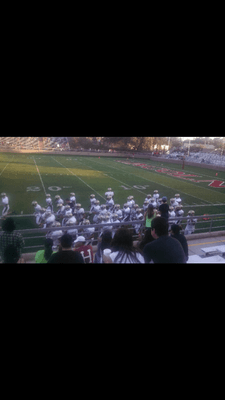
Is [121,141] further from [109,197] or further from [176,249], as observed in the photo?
[176,249]

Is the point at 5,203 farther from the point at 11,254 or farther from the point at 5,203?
the point at 11,254

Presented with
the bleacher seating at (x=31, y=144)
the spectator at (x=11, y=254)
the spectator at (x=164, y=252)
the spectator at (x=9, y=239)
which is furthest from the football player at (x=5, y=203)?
the bleacher seating at (x=31, y=144)

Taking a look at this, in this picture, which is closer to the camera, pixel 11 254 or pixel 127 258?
pixel 127 258

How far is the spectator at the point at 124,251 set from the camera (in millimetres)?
1779

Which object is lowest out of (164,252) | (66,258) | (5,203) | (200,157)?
(5,203)

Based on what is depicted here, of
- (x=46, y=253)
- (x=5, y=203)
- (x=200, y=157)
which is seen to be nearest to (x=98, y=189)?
(x=5, y=203)

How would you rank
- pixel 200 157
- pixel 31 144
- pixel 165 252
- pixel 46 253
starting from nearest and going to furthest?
pixel 165 252 < pixel 46 253 < pixel 200 157 < pixel 31 144

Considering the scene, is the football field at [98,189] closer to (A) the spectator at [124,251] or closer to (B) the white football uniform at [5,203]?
(B) the white football uniform at [5,203]

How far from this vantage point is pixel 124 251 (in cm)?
182

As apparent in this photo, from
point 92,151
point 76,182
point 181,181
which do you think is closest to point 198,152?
point 92,151

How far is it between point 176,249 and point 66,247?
0.88m

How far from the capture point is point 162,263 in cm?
175

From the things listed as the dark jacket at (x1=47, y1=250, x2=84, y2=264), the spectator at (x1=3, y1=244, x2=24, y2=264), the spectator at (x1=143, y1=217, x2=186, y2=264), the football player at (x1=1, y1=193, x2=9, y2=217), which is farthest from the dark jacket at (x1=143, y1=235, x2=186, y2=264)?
the football player at (x1=1, y1=193, x2=9, y2=217)

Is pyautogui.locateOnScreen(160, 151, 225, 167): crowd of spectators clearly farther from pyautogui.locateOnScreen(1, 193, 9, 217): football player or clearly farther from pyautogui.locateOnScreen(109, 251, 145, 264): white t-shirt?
pyautogui.locateOnScreen(109, 251, 145, 264): white t-shirt
